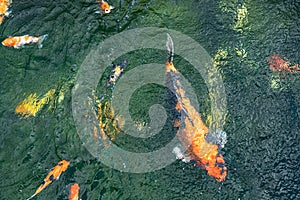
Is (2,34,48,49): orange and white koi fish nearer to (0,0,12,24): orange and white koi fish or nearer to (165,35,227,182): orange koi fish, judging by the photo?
(0,0,12,24): orange and white koi fish

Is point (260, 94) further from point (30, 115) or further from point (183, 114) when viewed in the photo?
point (30, 115)

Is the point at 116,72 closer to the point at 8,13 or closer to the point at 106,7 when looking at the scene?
the point at 106,7

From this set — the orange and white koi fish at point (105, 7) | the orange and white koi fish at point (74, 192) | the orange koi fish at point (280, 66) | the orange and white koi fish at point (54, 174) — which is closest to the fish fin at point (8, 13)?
the orange and white koi fish at point (105, 7)

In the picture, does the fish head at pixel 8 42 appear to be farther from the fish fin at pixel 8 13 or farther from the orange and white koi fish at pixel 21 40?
the fish fin at pixel 8 13

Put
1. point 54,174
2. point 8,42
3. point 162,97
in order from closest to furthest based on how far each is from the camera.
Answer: point 54,174
point 8,42
point 162,97

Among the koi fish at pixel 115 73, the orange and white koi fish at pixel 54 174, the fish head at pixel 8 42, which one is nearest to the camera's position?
the orange and white koi fish at pixel 54 174

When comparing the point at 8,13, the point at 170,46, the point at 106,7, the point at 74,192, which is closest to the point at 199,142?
the point at 170,46

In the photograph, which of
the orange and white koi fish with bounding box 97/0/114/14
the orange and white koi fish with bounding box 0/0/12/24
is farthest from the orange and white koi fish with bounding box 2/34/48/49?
the orange and white koi fish with bounding box 97/0/114/14
